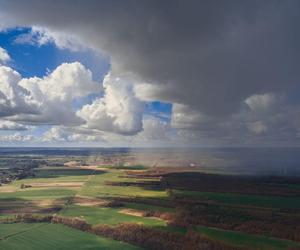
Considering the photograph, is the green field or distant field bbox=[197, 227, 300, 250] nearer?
distant field bbox=[197, 227, 300, 250]

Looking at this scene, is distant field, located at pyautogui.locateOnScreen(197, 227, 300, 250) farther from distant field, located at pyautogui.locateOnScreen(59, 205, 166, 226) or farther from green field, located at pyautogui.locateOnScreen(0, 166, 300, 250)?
distant field, located at pyautogui.locateOnScreen(59, 205, 166, 226)

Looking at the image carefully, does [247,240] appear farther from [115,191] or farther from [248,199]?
[115,191]

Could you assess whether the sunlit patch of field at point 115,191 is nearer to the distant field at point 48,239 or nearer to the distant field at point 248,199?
the distant field at point 248,199

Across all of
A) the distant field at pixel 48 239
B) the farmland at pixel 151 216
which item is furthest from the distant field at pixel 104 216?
the distant field at pixel 48 239

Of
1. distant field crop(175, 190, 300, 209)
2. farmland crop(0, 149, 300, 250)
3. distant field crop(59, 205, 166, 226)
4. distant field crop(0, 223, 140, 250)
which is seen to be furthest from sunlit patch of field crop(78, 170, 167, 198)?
distant field crop(0, 223, 140, 250)

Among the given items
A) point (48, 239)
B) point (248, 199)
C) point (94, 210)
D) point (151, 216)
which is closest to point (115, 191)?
point (94, 210)

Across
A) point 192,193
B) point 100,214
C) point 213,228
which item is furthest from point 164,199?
point 213,228
